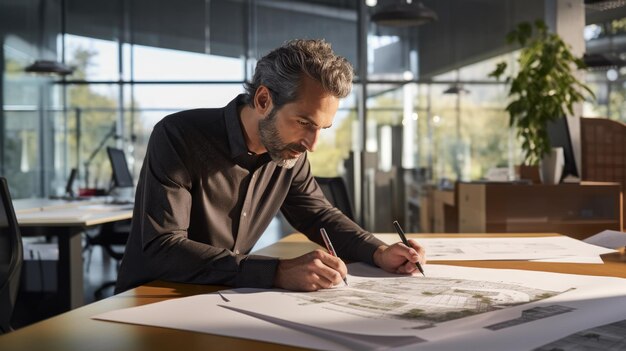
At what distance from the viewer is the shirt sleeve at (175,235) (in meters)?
1.42

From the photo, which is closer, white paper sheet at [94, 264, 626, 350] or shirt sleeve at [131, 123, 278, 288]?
white paper sheet at [94, 264, 626, 350]

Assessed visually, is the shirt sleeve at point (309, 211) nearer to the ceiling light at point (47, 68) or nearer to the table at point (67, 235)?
the table at point (67, 235)

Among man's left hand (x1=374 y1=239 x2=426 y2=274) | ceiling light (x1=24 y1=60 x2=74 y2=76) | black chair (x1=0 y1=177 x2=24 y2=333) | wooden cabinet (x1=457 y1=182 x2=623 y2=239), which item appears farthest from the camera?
ceiling light (x1=24 y1=60 x2=74 y2=76)

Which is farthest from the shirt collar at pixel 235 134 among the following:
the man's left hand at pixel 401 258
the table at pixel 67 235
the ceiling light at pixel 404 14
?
the ceiling light at pixel 404 14

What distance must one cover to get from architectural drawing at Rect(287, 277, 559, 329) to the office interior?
868cm

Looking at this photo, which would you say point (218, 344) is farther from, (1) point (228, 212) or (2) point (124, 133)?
(2) point (124, 133)

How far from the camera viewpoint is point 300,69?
1.68 metres

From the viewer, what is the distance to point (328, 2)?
11055mm

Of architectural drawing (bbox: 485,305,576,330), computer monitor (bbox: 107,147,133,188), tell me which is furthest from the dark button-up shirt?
computer monitor (bbox: 107,147,133,188)

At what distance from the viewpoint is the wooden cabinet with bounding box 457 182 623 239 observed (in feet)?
13.0

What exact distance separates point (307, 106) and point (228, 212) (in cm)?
40

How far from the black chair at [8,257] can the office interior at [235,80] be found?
7705mm

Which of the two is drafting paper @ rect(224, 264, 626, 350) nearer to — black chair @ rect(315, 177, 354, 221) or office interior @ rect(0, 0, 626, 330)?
black chair @ rect(315, 177, 354, 221)

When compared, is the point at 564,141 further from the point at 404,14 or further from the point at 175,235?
the point at 175,235
